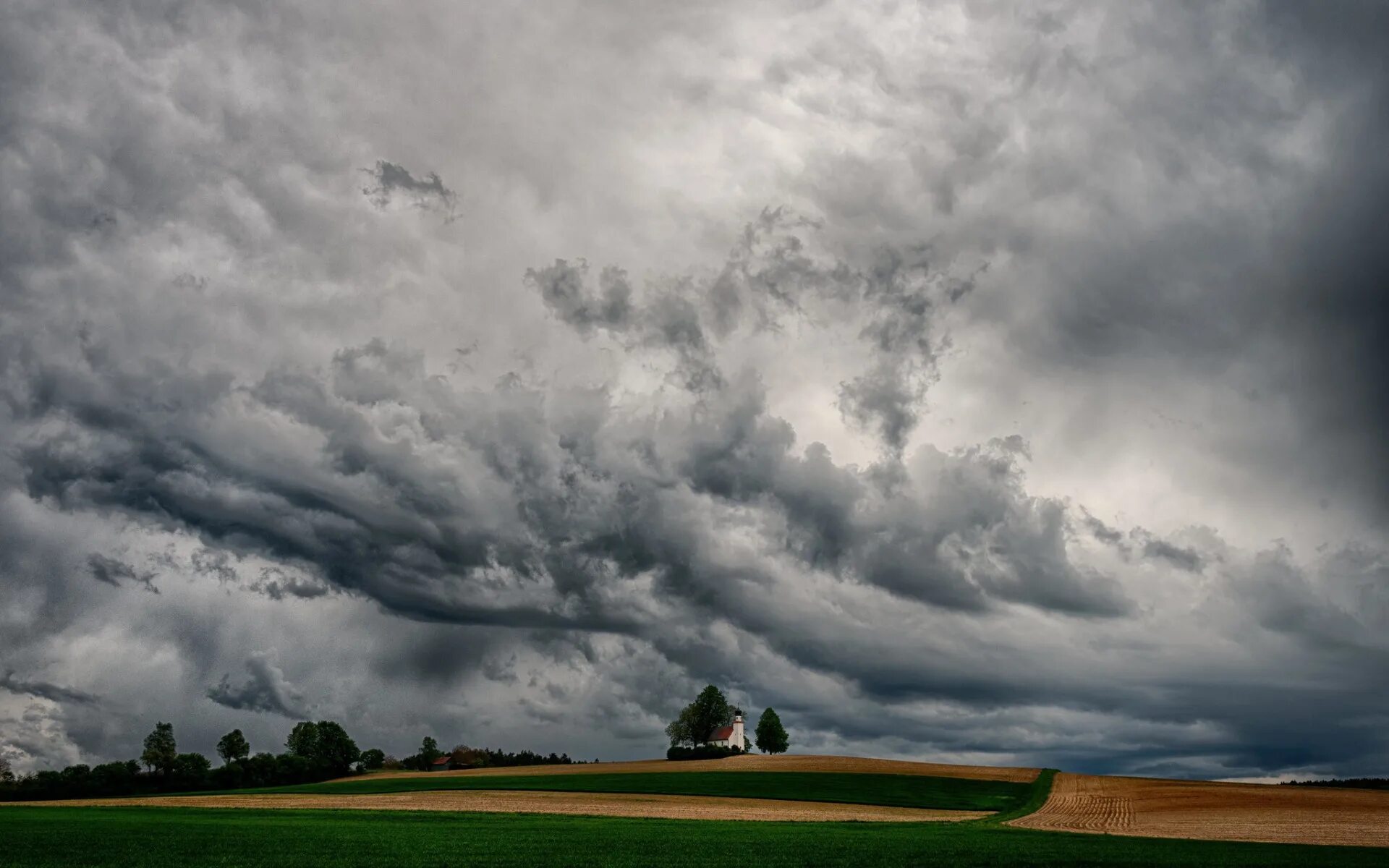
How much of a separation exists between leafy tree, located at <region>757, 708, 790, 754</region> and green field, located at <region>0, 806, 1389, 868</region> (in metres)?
120

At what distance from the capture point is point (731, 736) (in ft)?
590

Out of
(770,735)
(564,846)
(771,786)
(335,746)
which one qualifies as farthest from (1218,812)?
(335,746)

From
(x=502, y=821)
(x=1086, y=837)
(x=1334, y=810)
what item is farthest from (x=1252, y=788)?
(x=502, y=821)

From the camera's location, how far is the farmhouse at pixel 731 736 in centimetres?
17784

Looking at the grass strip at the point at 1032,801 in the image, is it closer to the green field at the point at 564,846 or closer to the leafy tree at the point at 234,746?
the green field at the point at 564,846

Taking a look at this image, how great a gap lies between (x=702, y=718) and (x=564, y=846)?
150 meters

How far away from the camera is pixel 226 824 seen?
4766cm

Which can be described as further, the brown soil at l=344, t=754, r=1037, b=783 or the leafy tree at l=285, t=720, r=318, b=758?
the leafy tree at l=285, t=720, r=318, b=758

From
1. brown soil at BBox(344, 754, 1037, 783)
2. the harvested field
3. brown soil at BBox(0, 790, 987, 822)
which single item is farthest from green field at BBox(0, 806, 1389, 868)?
brown soil at BBox(344, 754, 1037, 783)

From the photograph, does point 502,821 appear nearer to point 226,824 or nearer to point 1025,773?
point 226,824

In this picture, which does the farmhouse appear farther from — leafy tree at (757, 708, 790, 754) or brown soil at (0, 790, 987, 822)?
brown soil at (0, 790, 987, 822)

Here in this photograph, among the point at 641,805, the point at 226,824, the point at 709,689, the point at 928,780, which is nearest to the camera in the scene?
the point at 226,824

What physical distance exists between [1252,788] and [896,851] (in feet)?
217

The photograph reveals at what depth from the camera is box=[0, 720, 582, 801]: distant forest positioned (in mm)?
118312
